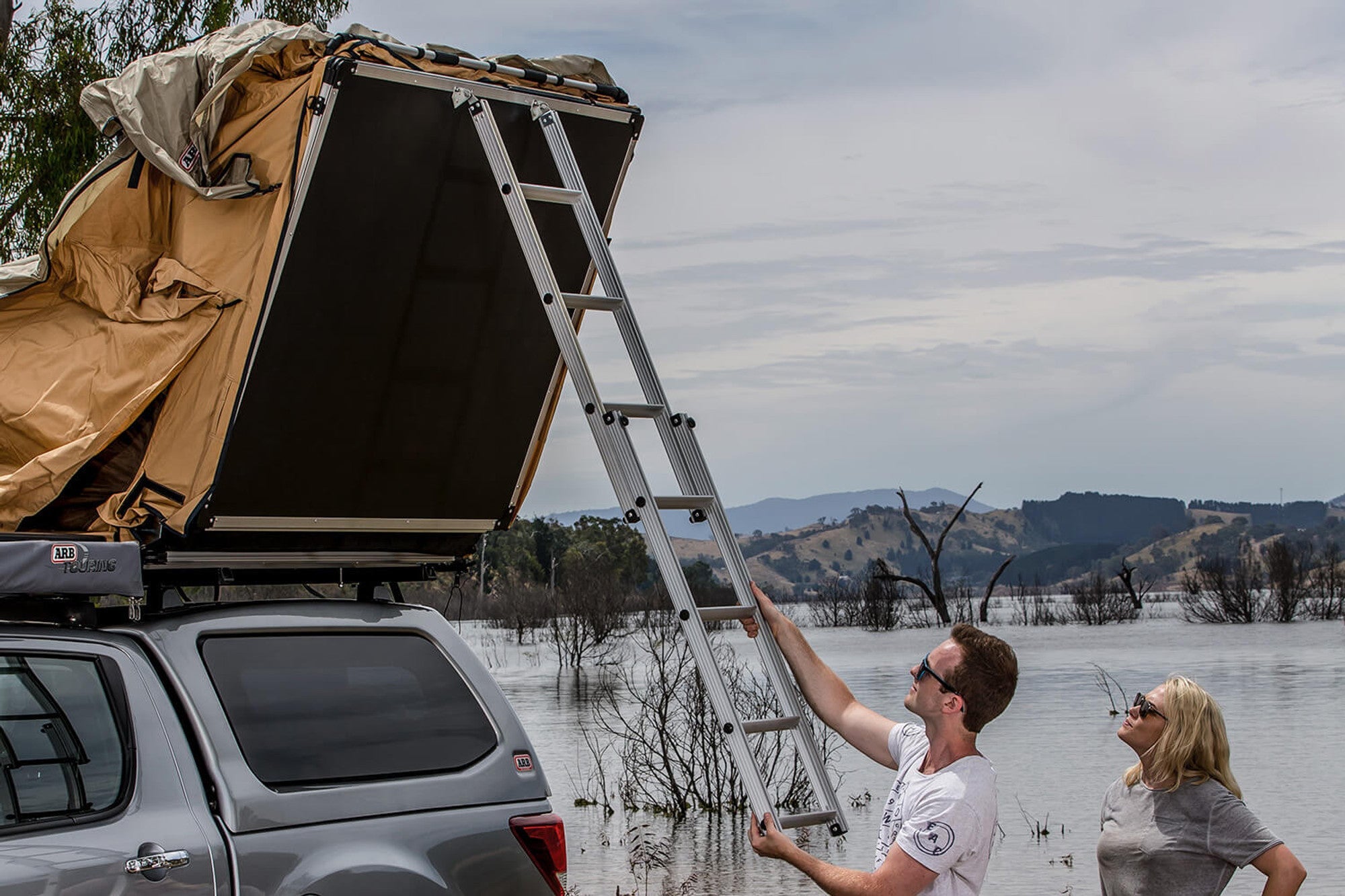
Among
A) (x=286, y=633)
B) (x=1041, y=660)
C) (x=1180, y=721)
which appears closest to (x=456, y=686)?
(x=286, y=633)

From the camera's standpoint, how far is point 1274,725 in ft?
74.1

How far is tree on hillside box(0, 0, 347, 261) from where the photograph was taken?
38.8 ft

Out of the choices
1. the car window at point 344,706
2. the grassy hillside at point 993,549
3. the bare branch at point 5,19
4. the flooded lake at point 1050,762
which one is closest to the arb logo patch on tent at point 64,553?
the car window at point 344,706

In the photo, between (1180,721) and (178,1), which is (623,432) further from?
(178,1)

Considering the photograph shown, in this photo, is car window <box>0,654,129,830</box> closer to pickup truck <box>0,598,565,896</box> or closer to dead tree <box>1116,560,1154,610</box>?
pickup truck <box>0,598,565,896</box>

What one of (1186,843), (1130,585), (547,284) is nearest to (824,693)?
(1186,843)

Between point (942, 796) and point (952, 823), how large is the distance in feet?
0.26

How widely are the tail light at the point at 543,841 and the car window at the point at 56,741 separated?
1238 mm

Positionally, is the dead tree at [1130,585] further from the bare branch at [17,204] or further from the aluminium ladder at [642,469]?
the aluminium ladder at [642,469]

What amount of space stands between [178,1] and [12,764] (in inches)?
387

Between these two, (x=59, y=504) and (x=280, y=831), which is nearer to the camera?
(x=280, y=831)

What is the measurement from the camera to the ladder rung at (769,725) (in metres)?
4.50

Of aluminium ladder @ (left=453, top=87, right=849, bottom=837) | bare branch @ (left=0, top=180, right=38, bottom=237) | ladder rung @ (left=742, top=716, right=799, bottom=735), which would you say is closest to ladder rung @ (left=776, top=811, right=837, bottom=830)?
aluminium ladder @ (left=453, top=87, right=849, bottom=837)

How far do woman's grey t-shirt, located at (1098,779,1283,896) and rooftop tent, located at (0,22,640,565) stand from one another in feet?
9.64
